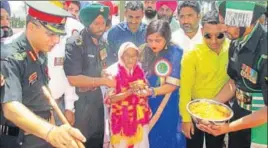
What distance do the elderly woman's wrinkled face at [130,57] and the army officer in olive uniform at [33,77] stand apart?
2.17ft

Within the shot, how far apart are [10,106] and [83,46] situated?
1.10 meters

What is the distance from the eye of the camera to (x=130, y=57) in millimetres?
2834

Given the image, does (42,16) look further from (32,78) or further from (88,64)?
(88,64)

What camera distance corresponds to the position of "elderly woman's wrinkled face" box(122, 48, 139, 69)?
9.25 feet

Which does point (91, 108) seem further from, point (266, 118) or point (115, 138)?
point (266, 118)

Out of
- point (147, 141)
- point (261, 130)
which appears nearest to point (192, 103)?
point (261, 130)

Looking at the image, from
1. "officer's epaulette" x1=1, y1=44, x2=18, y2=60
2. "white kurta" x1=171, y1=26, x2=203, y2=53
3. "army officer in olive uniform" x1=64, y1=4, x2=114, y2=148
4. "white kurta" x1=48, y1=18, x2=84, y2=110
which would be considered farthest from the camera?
"white kurta" x1=171, y1=26, x2=203, y2=53

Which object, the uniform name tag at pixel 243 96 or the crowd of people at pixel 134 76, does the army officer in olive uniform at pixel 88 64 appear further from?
the uniform name tag at pixel 243 96

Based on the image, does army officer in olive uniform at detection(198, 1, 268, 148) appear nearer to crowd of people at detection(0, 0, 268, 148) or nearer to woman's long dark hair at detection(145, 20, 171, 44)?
crowd of people at detection(0, 0, 268, 148)

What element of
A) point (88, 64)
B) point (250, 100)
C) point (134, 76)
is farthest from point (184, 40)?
point (250, 100)

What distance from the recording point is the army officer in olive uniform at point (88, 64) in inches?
116

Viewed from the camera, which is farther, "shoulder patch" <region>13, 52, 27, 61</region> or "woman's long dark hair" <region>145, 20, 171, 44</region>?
"woman's long dark hair" <region>145, 20, 171, 44</region>

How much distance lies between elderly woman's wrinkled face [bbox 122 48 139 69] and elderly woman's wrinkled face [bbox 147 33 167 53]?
0.14m

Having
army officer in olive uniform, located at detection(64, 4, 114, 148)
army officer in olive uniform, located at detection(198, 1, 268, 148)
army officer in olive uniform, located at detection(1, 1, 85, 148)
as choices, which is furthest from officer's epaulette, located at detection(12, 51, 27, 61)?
army officer in olive uniform, located at detection(198, 1, 268, 148)
